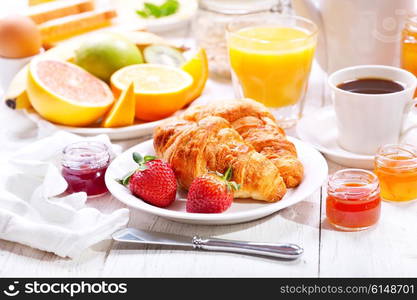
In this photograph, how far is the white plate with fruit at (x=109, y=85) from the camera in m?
1.88

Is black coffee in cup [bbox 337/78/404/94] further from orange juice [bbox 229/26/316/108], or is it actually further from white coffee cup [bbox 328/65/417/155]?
orange juice [bbox 229/26/316/108]

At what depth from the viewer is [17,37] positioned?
215 centimetres

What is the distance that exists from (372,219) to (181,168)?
392 millimetres

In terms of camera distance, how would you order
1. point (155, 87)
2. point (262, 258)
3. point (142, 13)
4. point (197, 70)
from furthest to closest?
point (142, 13)
point (197, 70)
point (155, 87)
point (262, 258)

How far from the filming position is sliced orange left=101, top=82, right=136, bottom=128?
187 cm

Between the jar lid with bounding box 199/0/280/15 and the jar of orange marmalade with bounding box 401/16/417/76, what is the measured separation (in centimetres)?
48

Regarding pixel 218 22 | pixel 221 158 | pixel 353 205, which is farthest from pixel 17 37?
pixel 353 205

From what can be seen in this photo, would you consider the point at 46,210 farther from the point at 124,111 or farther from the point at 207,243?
the point at 124,111

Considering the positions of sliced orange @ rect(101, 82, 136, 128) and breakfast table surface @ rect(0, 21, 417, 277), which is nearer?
breakfast table surface @ rect(0, 21, 417, 277)

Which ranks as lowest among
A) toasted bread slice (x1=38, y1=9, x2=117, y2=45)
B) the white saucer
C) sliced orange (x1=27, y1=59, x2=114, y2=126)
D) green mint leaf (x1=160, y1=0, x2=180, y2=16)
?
green mint leaf (x1=160, y1=0, x2=180, y2=16)

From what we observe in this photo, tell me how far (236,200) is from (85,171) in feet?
1.10

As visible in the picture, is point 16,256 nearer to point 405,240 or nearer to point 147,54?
point 405,240

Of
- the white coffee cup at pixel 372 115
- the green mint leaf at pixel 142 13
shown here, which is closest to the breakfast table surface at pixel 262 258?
the white coffee cup at pixel 372 115

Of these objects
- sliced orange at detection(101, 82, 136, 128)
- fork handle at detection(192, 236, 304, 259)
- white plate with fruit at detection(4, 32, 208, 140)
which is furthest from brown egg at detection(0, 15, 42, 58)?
fork handle at detection(192, 236, 304, 259)
